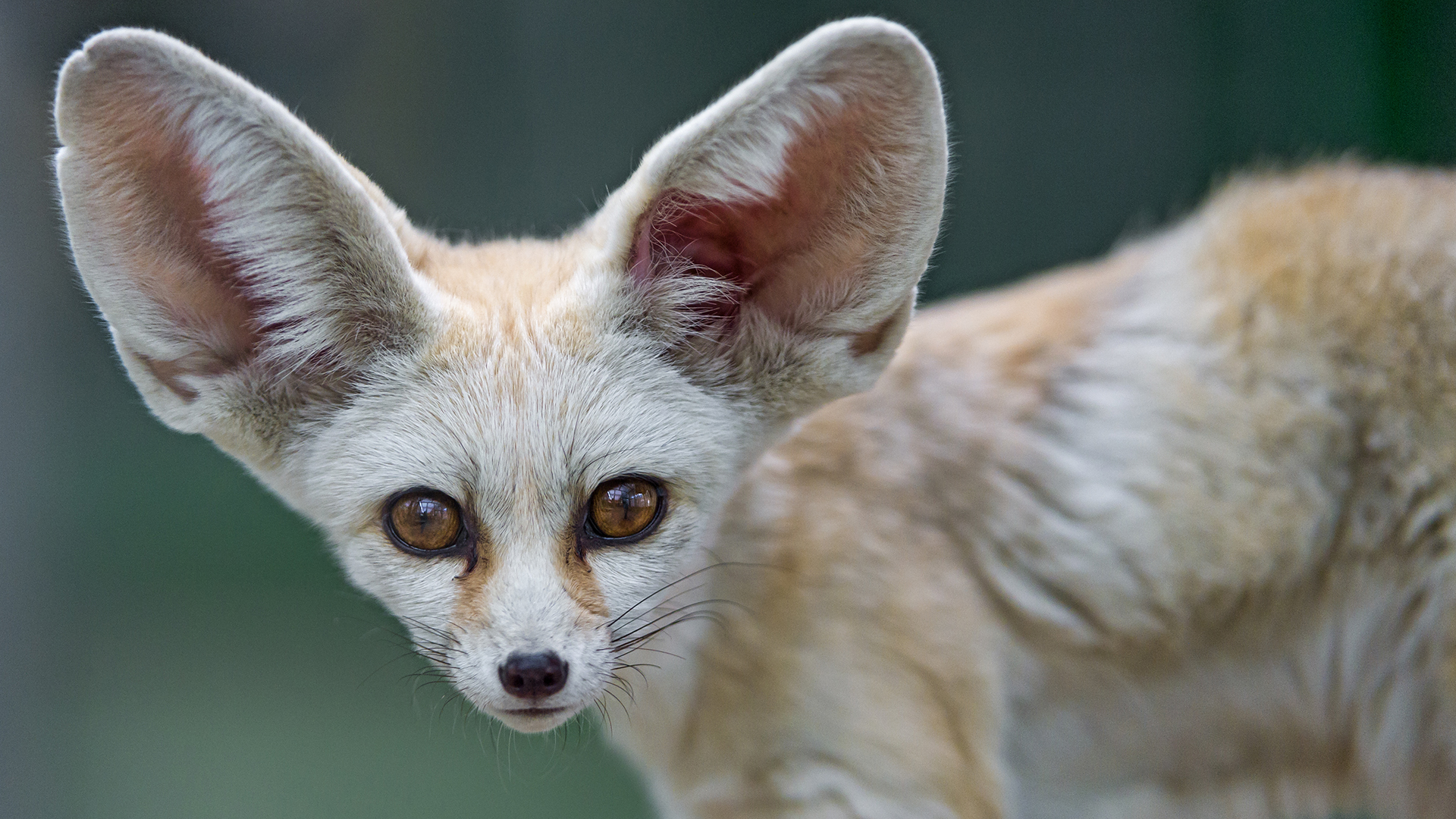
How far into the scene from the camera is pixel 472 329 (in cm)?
186

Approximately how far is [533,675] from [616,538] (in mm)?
263

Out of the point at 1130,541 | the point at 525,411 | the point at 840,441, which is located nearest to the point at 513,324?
the point at 525,411

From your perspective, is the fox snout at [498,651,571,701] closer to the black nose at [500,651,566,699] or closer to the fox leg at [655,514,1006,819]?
the black nose at [500,651,566,699]

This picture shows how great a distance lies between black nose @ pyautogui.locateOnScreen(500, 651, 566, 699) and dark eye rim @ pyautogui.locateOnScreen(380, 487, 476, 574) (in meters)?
0.20

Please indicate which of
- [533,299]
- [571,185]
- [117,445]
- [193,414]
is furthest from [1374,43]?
[117,445]

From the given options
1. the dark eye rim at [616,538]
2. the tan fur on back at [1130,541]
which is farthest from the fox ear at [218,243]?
the tan fur on back at [1130,541]

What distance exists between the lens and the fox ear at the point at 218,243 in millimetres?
1585

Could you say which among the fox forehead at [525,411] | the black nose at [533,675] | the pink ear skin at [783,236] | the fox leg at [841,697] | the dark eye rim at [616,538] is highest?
the pink ear skin at [783,236]

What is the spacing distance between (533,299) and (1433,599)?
72.8 inches

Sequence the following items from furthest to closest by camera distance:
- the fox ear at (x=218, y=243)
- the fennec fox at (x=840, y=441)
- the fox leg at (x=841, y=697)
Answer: the fox leg at (x=841, y=697) < the fennec fox at (x=840, y=441) < the fox ear at (x=218, y=243)

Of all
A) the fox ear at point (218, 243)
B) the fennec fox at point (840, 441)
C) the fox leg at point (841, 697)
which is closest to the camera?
the fox ear at point (218, 243)

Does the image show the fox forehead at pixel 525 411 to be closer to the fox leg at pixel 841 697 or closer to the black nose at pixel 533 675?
the black nose at pixel 533 675

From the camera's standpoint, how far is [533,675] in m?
1.64

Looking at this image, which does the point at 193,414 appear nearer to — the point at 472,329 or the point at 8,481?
the point at 472,329
